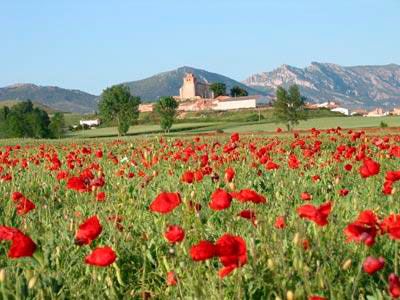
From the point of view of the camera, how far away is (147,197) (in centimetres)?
706

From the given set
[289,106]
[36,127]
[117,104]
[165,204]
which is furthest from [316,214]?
[117,104]

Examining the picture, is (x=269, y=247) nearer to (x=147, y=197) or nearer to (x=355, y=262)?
(x=355, y=262)

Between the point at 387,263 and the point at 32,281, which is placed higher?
the point at 32,281

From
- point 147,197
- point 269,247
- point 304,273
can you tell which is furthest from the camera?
point 147,197

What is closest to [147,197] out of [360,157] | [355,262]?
[360,157]

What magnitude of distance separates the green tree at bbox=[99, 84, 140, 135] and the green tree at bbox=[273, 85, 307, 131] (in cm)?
2530

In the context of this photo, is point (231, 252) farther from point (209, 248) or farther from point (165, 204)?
point (165, 204)

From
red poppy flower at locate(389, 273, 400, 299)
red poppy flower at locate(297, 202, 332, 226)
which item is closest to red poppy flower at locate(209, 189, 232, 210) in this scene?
red poppy flower at locate(297, 202, 332, 226)

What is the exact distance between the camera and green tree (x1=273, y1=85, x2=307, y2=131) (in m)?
77.9

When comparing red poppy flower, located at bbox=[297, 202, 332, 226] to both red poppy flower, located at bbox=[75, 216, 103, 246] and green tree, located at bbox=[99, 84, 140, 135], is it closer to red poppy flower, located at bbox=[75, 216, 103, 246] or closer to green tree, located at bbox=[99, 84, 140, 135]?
red poppy flower, located at bbox=[75, 216, 103, 246]

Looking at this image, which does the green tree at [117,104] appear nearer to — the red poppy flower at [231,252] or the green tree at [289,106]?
the green tree at [289,106]

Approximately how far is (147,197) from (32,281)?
13.6 ft

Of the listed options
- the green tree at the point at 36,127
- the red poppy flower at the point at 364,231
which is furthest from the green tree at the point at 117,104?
the red poppy flower at the point at 364,231

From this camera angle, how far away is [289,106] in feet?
259
